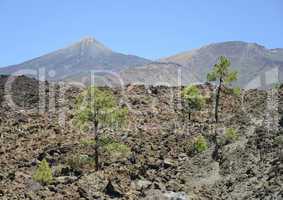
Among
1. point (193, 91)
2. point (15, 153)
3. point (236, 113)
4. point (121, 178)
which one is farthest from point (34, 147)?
point (236, 113)

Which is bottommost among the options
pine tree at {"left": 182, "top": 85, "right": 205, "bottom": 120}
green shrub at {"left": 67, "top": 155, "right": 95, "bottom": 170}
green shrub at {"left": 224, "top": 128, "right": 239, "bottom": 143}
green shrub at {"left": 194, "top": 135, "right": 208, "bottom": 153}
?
green shrub at {"left": 67, "top": 155, "right": 95, "bottom": 170}

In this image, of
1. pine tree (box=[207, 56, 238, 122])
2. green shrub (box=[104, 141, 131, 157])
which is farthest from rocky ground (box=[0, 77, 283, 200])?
pine tree (box=[207, 56, 238, 122])

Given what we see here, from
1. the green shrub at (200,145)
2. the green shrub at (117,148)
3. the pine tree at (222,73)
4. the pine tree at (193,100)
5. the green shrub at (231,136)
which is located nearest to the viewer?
the green shrub at (117,148)

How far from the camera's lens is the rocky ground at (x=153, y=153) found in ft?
170

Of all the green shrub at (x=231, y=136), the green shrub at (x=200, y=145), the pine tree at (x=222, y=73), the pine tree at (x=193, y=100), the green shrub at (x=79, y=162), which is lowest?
the green shrub at (x=79, y=162)

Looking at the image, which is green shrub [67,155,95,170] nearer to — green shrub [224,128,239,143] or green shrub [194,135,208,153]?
green shrub [194,135,208,153]

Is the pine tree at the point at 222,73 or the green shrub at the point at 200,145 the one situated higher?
the pine tree at the point at 222,73

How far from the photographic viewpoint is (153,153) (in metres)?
64.8

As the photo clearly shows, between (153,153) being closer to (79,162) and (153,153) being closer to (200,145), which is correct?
(200,145)

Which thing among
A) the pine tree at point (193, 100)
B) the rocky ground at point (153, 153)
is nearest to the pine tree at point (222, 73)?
the rocky ground at point (153, 153)

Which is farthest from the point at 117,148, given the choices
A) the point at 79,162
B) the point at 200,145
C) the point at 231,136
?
the point at 231,136

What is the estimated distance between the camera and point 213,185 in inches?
2146

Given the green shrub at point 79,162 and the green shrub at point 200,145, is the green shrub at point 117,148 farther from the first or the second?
the green shrub at point 200,145

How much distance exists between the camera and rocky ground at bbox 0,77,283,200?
51.8 meters
